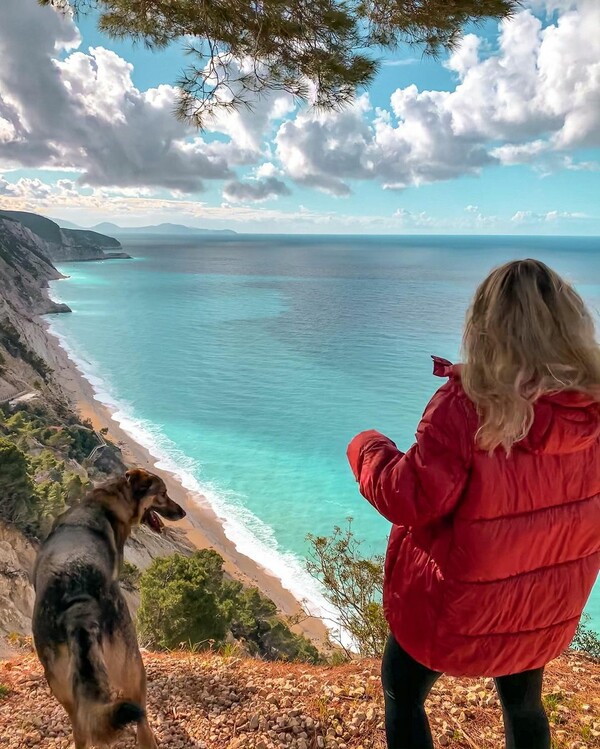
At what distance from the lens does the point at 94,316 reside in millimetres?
67125

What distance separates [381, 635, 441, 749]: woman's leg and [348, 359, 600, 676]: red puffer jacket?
0.15 metres

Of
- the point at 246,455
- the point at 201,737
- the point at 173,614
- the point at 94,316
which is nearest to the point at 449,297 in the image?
the point at 94,316

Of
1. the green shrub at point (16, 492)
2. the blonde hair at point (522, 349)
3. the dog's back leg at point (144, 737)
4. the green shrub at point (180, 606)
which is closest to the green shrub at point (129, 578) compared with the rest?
the green shrub at point (16, 492)

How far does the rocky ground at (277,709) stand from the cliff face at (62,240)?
13815 cm

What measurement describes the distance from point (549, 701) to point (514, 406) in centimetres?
301

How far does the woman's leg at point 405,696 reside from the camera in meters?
2.05

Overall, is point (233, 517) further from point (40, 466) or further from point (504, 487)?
point (504, 487)

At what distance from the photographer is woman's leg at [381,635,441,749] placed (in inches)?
80.7

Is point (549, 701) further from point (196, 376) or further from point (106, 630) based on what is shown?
point (196, 376)

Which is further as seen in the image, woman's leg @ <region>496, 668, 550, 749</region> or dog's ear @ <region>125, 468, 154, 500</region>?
dog's ear @ <region>125, 468, 154, 500</region>

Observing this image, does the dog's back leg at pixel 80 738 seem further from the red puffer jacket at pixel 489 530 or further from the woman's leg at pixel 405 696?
the red puffer jacket at pixel 489 530

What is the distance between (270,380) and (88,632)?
138 feet

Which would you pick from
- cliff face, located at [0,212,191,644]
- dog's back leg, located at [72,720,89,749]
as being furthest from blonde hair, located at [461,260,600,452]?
cliff face, located at [0,212,191,644]

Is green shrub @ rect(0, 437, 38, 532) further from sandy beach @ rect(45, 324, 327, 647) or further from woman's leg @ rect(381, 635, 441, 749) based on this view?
woman's leg @ rect(381, 635, 441, 749)
